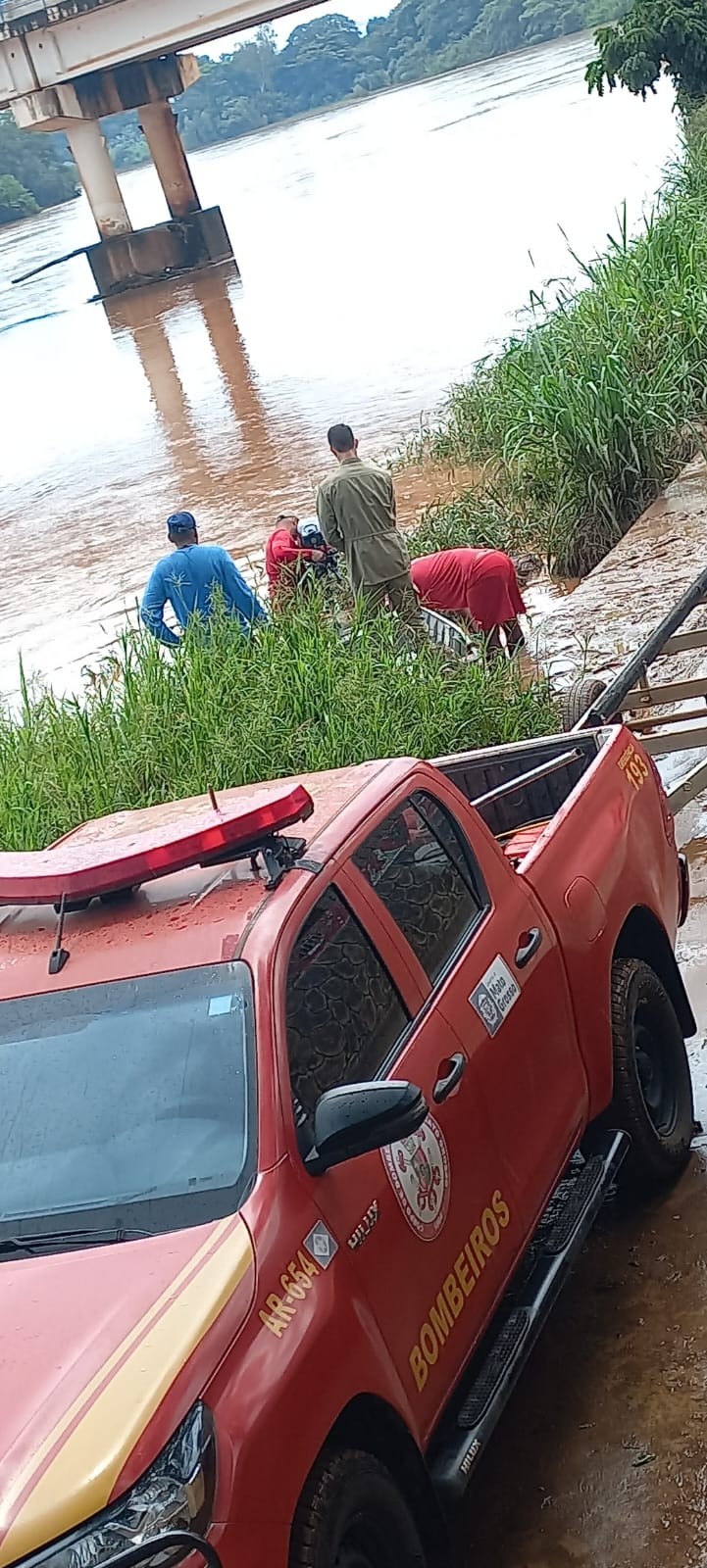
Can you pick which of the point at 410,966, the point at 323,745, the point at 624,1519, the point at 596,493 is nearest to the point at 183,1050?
the point at 410,966

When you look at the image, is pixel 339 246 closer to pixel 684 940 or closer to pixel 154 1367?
pixel 684 940

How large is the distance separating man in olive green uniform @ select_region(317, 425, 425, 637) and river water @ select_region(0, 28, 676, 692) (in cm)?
619

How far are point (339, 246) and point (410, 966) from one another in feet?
152

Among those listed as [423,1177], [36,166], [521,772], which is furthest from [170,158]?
[36,166]

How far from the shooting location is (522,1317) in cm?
400

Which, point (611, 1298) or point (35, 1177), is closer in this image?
point (35, 1177)

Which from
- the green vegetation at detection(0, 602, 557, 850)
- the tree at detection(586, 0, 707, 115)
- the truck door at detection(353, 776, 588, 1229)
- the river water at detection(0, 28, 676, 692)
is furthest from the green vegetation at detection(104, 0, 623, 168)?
the truck door at detection(353, 776, 588, 1229)

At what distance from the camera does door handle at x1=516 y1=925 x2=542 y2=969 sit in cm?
443

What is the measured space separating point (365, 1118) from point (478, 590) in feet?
24.7

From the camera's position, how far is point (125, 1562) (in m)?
2.57

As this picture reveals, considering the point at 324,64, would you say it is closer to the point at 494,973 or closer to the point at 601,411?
the point at 601,411

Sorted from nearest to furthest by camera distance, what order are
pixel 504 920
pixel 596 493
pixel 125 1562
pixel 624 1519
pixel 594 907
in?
pixel 125 1562, pixel 624 1519, pixel 504 920, pixel 594 907, pixel 596 493

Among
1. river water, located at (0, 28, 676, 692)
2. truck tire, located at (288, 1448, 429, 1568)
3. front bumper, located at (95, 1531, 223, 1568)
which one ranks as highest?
front bumper, located at (95, 1531, 223, 1568)

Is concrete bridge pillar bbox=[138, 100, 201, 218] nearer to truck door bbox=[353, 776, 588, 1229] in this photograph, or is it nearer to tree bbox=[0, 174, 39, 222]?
truck door bbox=[353, 776, 588, 1229]
